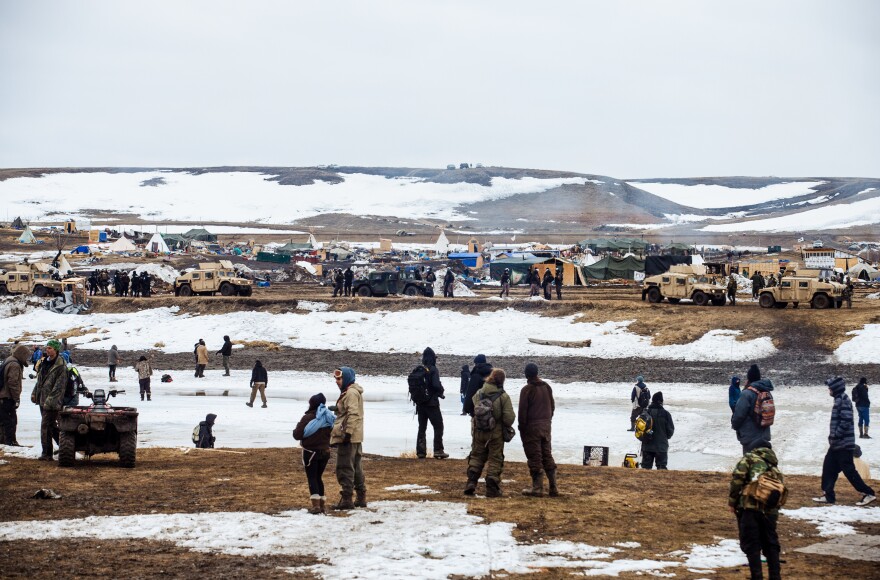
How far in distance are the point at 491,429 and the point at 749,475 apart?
3.77 metres

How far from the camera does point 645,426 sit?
15070 millimetres

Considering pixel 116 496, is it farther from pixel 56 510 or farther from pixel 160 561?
pixel 160 561

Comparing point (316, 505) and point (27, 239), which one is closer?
point (316, 505)

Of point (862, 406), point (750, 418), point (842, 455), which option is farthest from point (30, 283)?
point (842, 455)

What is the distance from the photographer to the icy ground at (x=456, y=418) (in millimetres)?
18703

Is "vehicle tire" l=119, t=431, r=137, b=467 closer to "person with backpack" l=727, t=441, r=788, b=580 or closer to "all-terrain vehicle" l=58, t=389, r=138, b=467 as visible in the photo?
"all-terrain vehicle" l=58, t=389, r=138, b=467

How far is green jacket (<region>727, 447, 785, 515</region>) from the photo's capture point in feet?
26.8

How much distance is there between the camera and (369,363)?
112ft

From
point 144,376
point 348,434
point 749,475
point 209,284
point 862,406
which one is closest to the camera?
point 749,475

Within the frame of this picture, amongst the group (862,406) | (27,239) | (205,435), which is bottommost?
(205,435)

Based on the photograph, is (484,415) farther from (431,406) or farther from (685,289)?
(685,289)

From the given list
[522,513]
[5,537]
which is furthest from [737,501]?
[5,537]

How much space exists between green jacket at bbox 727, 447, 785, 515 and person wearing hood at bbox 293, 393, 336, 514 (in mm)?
4588

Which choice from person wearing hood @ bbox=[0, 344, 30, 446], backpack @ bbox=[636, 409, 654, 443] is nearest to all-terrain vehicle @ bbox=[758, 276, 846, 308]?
backpack @ bbox=[636, 409, 654, 443]
